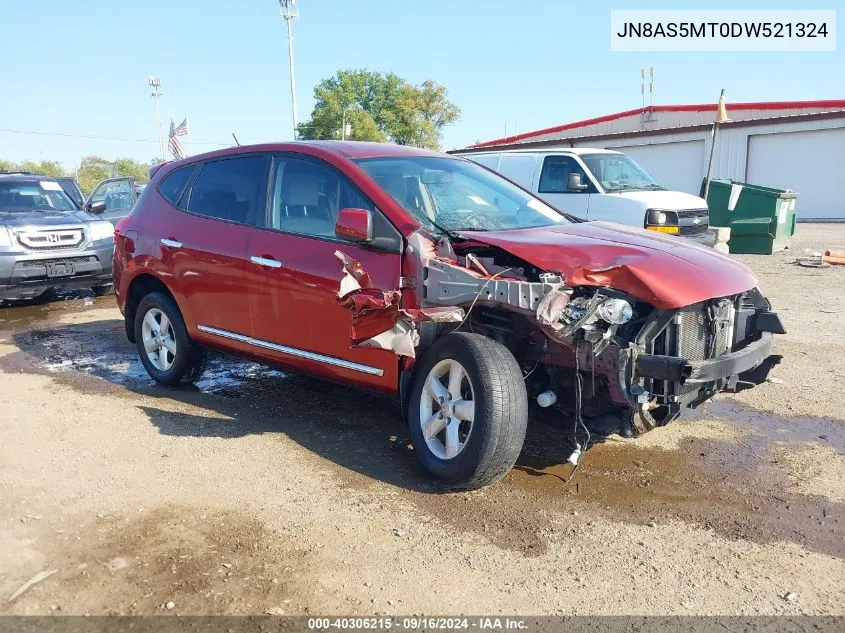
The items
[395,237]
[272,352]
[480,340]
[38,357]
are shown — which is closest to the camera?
[480,340]

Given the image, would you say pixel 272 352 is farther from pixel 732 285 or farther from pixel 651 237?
pixel 732 285

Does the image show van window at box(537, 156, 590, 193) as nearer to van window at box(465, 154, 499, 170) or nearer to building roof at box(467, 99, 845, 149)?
van window at box(465, 154, 499, 170)

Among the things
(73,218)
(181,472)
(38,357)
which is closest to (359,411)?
(181,472)

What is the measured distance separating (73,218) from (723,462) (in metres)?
9.10

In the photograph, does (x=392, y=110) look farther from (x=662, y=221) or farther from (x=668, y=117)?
(x=662, y=221)

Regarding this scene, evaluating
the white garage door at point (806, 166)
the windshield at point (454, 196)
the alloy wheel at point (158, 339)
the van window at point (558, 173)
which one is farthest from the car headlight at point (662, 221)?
the white garage door at point (806, 166)

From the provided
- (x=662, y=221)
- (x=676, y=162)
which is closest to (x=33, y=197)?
(x=662, y=221)

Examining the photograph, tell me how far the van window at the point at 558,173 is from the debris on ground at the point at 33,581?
29.2 feet

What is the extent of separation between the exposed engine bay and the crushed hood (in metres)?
0.07

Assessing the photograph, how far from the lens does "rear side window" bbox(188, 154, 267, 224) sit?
4.99 metres

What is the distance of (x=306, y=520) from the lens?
353 cm

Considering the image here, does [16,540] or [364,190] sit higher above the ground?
[364,190]

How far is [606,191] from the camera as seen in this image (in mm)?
10445

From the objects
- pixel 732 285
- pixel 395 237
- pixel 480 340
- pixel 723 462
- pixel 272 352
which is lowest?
pixel 723 462
